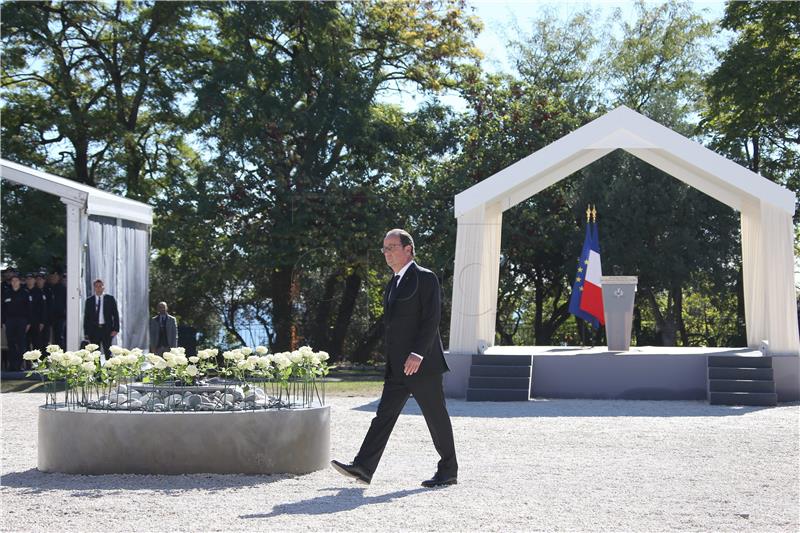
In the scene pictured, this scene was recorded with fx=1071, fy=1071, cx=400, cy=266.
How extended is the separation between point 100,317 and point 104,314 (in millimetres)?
88

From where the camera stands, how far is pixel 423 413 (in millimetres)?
7438

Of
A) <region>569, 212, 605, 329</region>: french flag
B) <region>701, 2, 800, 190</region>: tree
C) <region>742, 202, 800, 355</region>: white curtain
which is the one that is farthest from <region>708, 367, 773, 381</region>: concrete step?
<region>701, 2, 800, 190</region>: tree

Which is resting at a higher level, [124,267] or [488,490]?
[124,267]

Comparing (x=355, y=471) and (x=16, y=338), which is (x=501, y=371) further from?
(x=16, y=338)

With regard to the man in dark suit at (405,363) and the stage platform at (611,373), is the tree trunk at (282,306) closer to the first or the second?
the stage platform at (611,373)

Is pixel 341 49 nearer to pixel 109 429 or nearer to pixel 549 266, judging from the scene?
pixel 549 266

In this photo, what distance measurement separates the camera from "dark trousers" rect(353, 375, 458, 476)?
746 centimetres

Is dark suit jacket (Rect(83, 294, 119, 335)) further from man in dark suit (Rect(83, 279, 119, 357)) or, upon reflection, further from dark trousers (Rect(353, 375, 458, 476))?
dark trousers (Rect(353, 375, 458, 476))

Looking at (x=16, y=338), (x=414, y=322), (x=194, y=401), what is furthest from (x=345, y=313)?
(x=414, y=322)

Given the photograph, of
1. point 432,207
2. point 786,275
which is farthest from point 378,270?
point 786,275

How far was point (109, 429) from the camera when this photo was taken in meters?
7.96

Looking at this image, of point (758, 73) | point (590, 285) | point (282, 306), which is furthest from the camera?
point (282, 306)

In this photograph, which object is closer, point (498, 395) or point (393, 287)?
point (393, 287)

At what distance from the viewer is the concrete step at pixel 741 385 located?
14.8m
